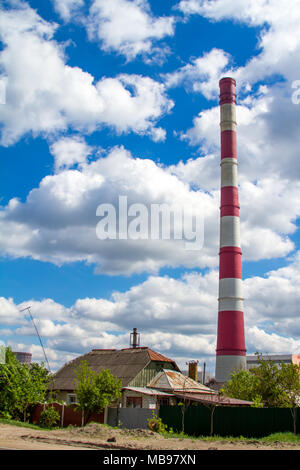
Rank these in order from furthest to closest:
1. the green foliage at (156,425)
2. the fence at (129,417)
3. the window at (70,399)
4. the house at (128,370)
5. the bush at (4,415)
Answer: the window at (70,399)
the house at (128,370)
the bush at (4,415)
the fence at (129,417)
the green foliage at (156,425)

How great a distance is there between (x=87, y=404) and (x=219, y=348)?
17080 millimetres

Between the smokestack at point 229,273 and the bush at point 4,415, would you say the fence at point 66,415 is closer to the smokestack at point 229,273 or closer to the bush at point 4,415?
the bush at point 4,415

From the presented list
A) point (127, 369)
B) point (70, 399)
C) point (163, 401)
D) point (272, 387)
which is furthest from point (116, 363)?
point (272, 387)

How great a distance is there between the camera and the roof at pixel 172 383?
32700mm

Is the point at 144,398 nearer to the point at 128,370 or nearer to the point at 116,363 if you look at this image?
the point at 128,370

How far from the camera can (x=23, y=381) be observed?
3108 centimetres

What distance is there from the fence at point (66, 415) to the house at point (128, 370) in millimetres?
2485

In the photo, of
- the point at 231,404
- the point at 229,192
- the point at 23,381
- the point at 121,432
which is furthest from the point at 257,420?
the point at 229,192

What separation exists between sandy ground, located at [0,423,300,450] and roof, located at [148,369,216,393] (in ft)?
28.8

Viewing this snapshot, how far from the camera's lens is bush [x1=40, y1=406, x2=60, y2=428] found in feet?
97.0

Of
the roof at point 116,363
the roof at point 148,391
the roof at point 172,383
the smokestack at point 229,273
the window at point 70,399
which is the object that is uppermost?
the smokestack at point 229,273

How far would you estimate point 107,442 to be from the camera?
20516mm

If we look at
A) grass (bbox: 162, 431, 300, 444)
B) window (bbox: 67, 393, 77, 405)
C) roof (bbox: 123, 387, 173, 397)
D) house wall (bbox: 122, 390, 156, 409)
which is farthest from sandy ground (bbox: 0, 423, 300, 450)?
window (bbox: 67, 393, 77, 405)

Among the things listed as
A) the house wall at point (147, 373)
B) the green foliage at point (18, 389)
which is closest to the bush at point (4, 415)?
the green foliage at point (18, 389)
